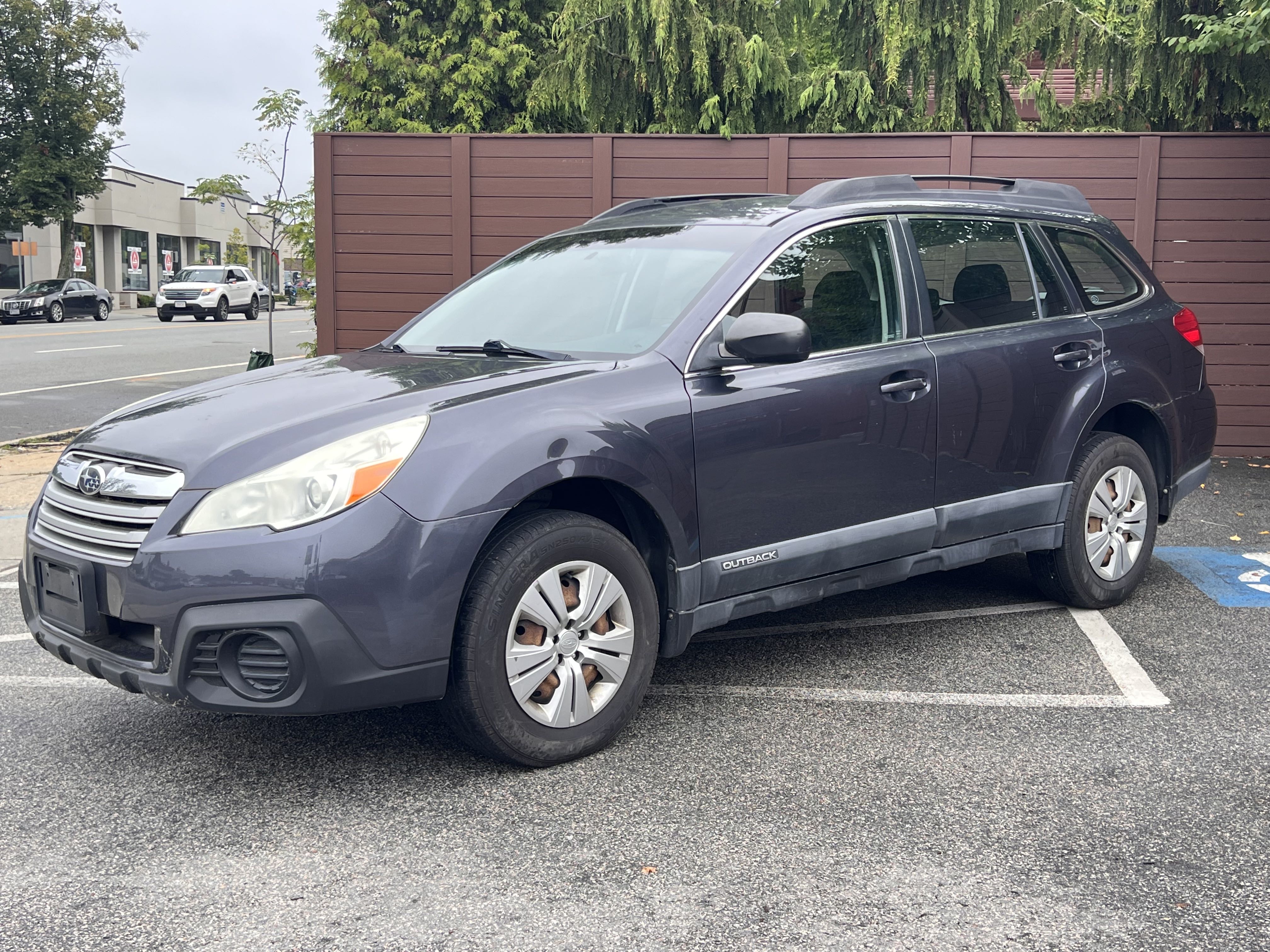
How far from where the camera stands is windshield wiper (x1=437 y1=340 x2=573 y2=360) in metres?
4.32

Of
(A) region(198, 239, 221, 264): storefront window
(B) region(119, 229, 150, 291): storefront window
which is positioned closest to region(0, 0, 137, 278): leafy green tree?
(B) region(119, 229, 150, 291): storefront window

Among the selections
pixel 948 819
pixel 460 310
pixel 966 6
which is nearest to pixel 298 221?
pixel 966 6

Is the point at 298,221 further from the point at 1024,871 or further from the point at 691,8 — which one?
the point at 1024,871

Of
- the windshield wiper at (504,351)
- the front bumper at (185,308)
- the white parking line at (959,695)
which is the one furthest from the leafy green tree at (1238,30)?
the front bumper at (185,308)

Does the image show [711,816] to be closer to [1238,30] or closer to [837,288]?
[837,288]

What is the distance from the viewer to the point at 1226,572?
21.2 feet

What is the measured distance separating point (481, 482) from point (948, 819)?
155cm

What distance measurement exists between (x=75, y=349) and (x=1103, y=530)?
23.2m

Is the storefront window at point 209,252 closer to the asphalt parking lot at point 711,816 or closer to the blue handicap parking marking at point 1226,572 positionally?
the blue handicap parking marking at point 1226,572

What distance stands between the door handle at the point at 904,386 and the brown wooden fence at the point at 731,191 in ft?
19.0

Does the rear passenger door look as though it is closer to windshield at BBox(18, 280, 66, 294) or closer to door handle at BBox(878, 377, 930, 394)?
door handle at BBox(878, 377, 930, 394)

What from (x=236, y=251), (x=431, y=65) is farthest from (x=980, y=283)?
(x=236, y=251)

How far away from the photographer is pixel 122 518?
3572mm

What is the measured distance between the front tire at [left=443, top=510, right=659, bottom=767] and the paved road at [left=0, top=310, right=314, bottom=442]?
220 inches
